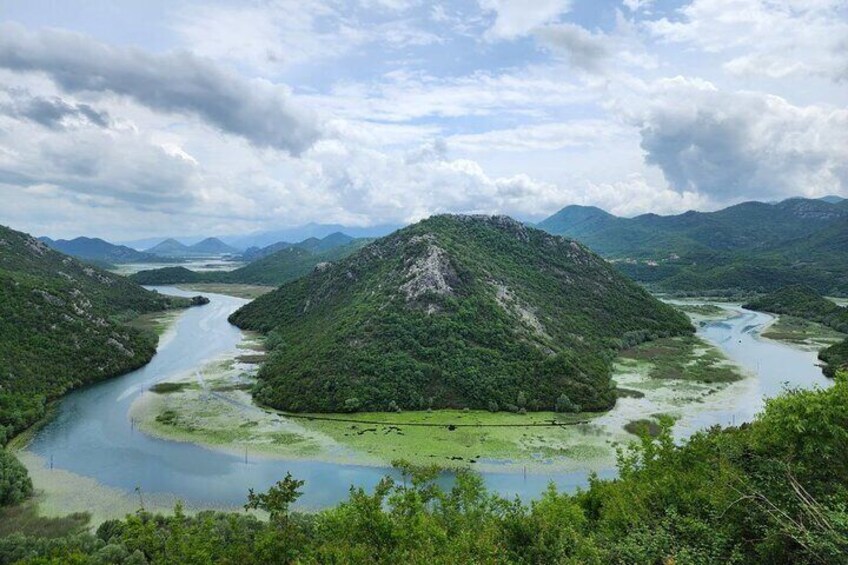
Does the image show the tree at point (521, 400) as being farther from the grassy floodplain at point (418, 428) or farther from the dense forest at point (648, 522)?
the dense forest at point (648, 522)

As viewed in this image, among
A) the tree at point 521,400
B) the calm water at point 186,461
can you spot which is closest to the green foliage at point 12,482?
the calm water at point 186,461

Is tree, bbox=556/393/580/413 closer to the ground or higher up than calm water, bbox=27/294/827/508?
higher up

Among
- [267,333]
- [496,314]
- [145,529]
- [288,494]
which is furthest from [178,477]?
[267,333]

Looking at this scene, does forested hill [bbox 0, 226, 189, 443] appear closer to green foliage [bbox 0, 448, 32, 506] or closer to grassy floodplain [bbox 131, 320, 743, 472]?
green foliage [bbox 0, 448, 32, 506]

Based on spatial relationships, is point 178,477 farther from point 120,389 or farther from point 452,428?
point 120,389

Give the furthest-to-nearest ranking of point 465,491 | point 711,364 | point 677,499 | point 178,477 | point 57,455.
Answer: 1. point 711,364
2. point 57,455
3. point 178,477
4. point 465,491
5. point 677,499

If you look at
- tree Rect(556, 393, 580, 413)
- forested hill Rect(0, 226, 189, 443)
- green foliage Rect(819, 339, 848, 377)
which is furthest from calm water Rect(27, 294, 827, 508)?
tree Rect(556, 393, 580, 413)
